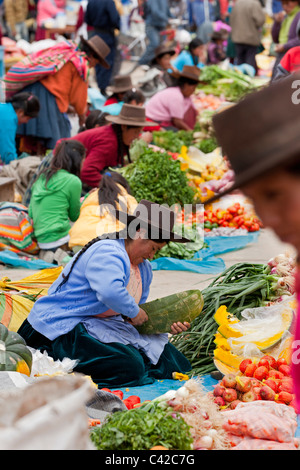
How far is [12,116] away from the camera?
23.8 ft

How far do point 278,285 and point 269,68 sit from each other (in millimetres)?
11551

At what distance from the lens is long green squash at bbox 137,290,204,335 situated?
4.03 m

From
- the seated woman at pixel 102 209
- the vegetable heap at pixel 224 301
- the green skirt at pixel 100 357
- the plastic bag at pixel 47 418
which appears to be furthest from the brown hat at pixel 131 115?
the plastic bag at pixel 47 418

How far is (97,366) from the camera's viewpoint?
3887 millimetres

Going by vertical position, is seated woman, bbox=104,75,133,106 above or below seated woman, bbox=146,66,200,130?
above

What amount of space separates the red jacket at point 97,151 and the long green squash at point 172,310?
3090 millimetres

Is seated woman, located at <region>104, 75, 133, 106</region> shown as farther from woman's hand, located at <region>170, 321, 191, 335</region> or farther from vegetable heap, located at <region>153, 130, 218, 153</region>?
woman's hand, located at <region>170, 321, 191, 335</region>

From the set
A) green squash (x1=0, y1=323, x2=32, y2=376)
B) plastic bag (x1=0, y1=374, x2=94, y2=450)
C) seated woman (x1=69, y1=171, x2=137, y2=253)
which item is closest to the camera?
plastic bag (x1=0, y1=374, x2=94, y2=450)

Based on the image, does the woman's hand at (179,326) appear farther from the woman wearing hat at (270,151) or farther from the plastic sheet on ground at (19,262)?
the woman wearing hat at (270,151)

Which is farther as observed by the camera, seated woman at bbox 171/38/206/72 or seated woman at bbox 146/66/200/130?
seated woman at bbox 171/38/206/72

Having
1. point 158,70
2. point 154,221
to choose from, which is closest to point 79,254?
point 154,221

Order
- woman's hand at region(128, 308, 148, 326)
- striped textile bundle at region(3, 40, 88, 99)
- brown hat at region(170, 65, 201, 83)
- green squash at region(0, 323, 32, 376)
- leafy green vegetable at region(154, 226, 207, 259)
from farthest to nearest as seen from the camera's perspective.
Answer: brown hat at region(170, 65, 201, 83) < striped textile bundle at region(3, 40, 88, 99) < leafy green vegetable at region(154, 226, 207, 259) < woman's hand at region(128, 308, 148, 326) < green squash at region(0, 323, 32, 376)

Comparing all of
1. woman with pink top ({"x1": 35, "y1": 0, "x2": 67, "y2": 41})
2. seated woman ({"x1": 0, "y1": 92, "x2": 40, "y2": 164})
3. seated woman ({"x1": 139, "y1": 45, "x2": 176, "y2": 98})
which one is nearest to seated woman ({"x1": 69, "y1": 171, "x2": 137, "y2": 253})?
seated woman ({"x1": 0, "y1": 92, "x2": 40, "y2": 164})

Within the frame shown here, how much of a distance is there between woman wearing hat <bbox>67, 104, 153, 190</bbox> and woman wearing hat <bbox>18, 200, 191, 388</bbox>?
2.96 metres
